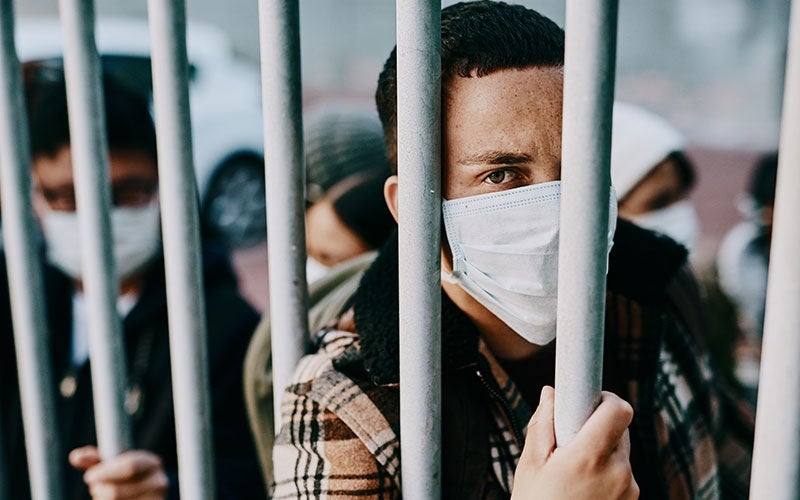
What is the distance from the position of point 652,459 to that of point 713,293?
3.50 meters

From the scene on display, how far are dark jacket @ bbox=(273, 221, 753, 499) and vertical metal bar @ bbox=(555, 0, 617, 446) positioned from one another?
0.21 metres

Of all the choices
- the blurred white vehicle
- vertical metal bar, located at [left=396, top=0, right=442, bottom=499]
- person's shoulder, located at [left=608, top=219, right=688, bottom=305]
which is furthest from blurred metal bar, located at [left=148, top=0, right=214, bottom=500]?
the blurred white vehicle

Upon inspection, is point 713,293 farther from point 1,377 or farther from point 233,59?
point 233,59

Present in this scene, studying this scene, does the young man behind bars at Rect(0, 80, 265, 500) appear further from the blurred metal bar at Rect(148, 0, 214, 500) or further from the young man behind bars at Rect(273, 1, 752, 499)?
the young man behind bars at Rect(273, 1, 752, 499)

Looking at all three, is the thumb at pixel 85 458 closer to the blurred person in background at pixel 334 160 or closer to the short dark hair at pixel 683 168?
the blurred person in background at pixel 334 160

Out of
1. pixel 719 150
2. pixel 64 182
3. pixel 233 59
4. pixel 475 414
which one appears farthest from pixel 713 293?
pixel 719 150

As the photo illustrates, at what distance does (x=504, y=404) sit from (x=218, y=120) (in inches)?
276

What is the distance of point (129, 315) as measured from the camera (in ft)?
7.40

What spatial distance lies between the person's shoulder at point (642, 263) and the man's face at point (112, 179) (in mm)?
1343

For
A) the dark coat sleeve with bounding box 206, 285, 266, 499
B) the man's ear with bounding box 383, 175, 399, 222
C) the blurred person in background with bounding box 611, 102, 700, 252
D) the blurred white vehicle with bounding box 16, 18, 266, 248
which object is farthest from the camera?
the blurred white vehicle with bounding box 16, 18, 266, 248

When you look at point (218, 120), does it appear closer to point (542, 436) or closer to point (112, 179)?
point (112, 179)

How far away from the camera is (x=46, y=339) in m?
1.49

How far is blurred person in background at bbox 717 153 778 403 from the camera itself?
4.61 meters

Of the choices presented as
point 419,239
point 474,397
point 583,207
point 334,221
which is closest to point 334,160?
point 334,221
